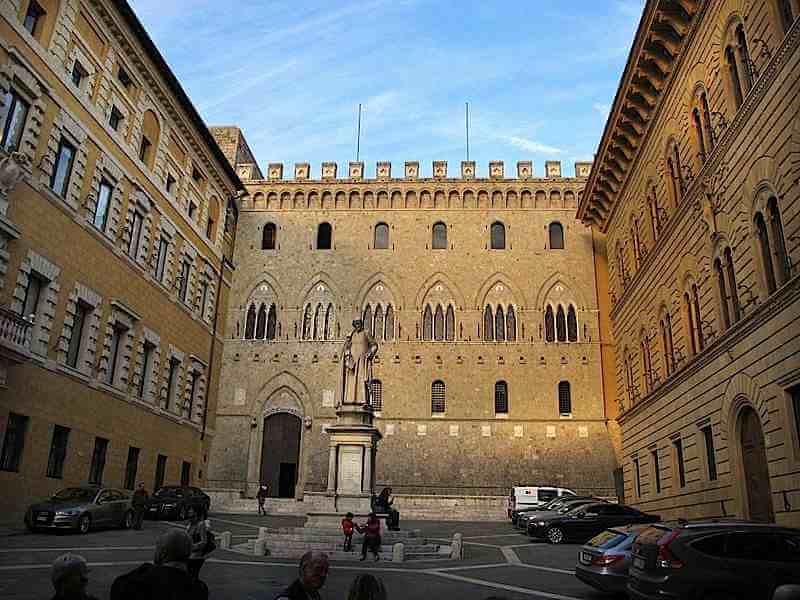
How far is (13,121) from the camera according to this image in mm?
18922

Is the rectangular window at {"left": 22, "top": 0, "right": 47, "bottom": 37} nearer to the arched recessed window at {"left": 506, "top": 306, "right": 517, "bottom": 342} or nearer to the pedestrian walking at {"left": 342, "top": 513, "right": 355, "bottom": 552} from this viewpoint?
the pedestrian walking at {"left": 342, "top": 513, "right": 355, "bottom": 552}

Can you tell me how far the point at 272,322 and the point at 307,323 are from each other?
1.87 meters

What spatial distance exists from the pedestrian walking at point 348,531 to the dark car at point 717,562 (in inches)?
273

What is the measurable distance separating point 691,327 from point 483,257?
16.4 meters

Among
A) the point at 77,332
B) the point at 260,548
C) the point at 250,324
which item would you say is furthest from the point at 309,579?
the point at 250,324

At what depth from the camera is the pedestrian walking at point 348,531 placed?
48.3 ft

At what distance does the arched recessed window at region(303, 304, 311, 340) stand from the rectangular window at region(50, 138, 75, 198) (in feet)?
52.7

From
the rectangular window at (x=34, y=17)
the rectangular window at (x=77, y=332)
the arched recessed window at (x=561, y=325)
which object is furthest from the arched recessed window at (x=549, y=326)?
the rectangular window at (x=34, y=17)

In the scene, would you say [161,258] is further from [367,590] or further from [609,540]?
[367,590]

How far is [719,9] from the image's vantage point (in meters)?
17.5

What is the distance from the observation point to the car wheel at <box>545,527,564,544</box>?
19766 millimetres

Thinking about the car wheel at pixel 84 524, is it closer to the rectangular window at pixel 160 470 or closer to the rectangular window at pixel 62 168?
the rectangular window at pixel 62 168

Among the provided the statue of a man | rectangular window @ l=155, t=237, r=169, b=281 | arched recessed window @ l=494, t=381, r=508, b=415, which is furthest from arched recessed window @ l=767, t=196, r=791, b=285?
rectangular window @ l=155, t=237, r=169, b=281

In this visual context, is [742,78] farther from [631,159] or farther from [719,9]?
[631,159]
